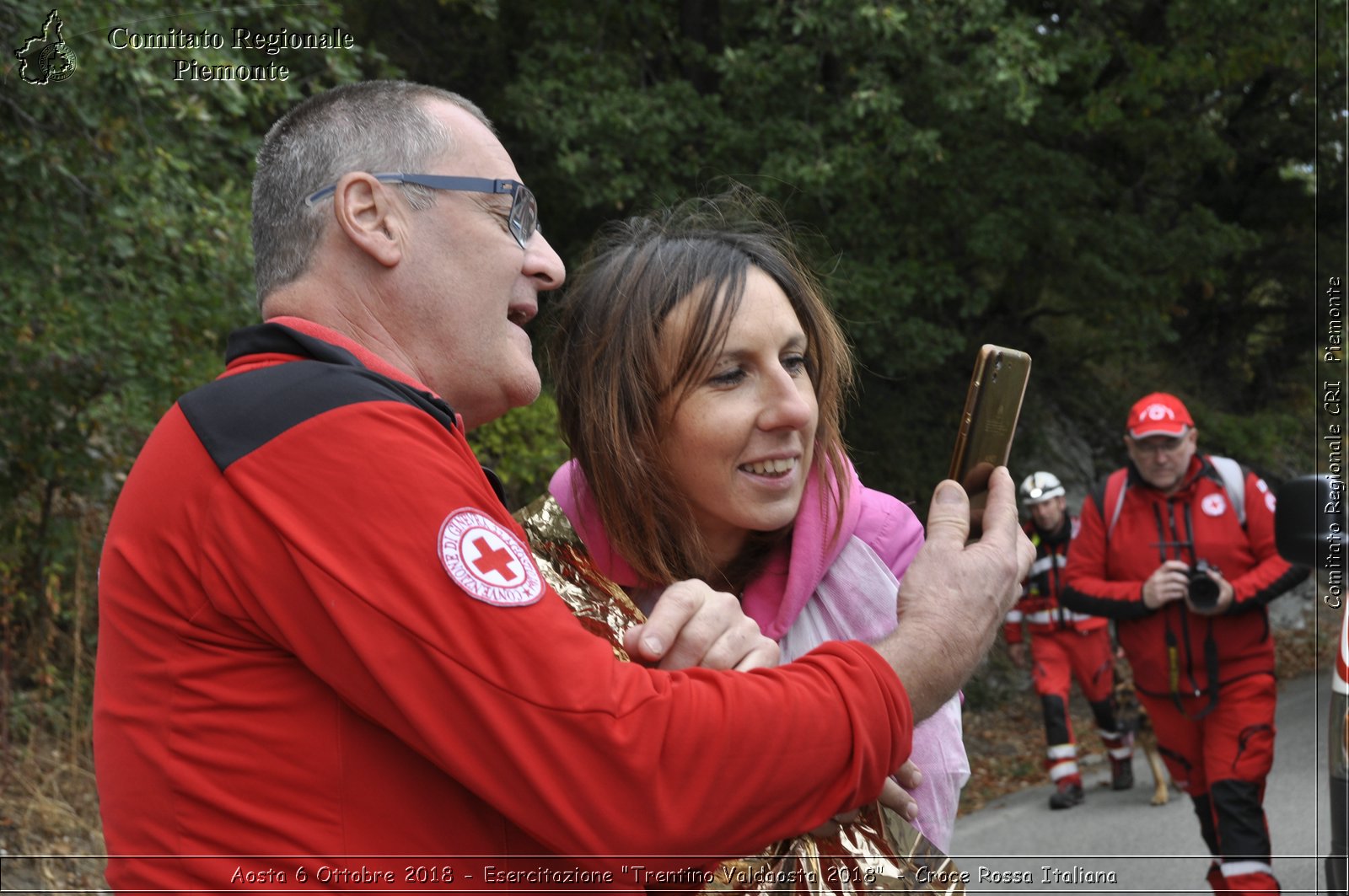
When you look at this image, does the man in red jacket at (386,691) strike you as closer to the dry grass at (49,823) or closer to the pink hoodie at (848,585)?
the pink hoodie at (848,585)

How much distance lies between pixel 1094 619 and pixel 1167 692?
375 centimetres

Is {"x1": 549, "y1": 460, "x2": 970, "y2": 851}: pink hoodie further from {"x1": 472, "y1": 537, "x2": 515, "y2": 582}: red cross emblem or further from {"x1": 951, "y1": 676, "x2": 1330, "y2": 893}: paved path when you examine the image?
{"x1": 951, "y1": 676, "x2": 1330, "y2": 893}: paved path

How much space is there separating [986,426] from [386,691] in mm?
1142

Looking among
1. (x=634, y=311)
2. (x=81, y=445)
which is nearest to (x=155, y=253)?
(x=81, y=445)

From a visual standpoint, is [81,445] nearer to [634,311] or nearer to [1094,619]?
[634,311]

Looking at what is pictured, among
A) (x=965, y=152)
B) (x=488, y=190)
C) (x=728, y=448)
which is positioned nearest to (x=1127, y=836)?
(x=965, y=152)

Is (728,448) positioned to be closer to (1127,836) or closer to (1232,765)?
(1232,765)

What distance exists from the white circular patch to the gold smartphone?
901mm

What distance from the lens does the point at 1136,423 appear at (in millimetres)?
6828

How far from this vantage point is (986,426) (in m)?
2.22

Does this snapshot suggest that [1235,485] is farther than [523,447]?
No

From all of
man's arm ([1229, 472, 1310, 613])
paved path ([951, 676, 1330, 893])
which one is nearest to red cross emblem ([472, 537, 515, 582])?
paved path ([951, 676, 1330, 893])

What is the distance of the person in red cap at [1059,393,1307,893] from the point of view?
6117 mm

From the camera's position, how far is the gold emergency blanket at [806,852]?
1847mm
